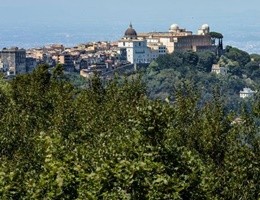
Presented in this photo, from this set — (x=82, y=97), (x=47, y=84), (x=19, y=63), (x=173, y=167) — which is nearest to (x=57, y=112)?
(x=82, y=97)

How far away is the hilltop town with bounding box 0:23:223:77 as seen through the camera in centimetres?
13300

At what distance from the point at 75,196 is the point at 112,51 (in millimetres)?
128310

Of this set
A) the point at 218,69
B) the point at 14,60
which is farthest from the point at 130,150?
the point at 218,69

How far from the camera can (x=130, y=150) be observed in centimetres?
1844

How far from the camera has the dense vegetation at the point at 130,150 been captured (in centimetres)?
1767

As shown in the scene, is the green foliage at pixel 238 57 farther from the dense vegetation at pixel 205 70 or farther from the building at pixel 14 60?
the building at pixel 14 60

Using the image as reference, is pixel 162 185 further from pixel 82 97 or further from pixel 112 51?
pixel 112 51

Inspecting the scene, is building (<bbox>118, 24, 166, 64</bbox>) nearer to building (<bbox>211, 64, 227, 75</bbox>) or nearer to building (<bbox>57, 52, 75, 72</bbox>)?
building (<bbox>211, 64, 227, 75</bbox>)

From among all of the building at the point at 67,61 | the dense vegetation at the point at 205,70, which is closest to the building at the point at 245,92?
the dense vegetation at the point at 205,70

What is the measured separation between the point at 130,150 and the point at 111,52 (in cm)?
12615

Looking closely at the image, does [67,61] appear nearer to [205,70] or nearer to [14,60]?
[14,60]

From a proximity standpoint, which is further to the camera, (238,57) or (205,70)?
(238,57)

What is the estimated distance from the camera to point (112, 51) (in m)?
147

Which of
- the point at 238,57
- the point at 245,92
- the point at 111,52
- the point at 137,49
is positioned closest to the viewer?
the point at 245,92
